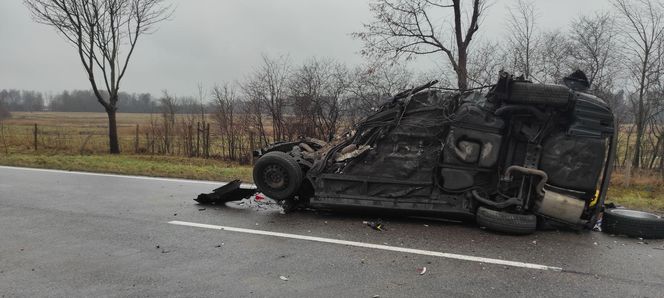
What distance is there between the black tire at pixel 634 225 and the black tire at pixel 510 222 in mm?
1056

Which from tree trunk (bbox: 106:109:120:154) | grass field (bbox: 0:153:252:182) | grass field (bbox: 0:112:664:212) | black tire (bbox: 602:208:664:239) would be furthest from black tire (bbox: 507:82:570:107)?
tree trunk (bbox: 106:109:120:154)

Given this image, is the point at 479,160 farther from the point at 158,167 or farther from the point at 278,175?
the point at 158,167

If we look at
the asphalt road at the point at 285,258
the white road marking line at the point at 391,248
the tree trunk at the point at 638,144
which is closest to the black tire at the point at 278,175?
the asphalt road at the point at 285,258

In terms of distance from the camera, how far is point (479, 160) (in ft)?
19.1

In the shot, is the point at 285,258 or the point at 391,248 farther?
the point at 391,248

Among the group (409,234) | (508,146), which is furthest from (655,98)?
(409,234)

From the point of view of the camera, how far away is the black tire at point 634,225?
5617 mm

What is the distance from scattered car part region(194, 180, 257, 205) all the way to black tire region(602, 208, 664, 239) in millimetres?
5152

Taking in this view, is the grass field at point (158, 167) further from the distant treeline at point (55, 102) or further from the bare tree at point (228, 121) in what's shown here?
the distant treeline at point (55, 102)

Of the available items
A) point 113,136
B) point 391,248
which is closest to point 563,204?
point 391,248

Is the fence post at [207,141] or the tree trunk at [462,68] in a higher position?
the tree trunk at [462,68]

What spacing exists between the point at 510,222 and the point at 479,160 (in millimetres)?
861

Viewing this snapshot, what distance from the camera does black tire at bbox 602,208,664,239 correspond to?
5.62m

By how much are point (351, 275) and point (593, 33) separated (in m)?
19.8
